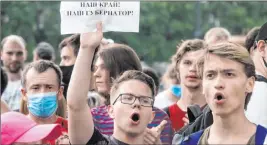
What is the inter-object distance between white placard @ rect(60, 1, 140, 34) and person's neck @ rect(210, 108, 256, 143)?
1.10 meters

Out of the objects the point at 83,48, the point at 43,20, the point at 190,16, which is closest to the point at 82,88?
the point at 83,48

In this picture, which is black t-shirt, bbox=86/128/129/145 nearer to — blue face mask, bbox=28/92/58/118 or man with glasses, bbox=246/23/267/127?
man with glasses, bbox=246/23/267/127

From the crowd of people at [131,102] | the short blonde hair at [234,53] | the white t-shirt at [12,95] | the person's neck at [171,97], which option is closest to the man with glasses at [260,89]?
the crowd of people at [131,102]

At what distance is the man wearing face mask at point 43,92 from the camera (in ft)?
24.0

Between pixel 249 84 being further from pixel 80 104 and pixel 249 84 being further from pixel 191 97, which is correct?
pixel 191 97

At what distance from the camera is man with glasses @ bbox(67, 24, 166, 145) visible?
559 centimetres

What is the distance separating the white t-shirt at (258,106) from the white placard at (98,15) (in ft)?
3.30

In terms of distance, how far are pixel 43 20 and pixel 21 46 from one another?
2542 centimetres

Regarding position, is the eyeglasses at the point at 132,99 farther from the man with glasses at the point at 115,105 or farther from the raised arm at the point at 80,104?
the raised arm at the point at 80,104

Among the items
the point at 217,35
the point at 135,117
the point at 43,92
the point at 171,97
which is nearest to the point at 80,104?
the point at 135,117

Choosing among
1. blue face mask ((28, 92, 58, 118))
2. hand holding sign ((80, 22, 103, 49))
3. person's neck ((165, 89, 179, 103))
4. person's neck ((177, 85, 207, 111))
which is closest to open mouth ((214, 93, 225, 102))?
hand holding sign ((80, 22, 103, 49))

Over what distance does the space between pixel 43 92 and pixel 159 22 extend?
3021cm

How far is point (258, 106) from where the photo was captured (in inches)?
255

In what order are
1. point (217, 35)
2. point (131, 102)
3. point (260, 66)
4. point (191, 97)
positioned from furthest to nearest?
point (217, 35) < point (191, 97) < point (260, 66) < point (131, 102)
